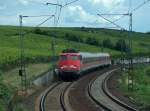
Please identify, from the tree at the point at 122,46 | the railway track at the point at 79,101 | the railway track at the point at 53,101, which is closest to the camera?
the railway track at the point at 79,101

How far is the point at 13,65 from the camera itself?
7512 centimetres

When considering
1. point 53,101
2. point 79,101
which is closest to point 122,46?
point 53,101

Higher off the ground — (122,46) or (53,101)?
(122,46)

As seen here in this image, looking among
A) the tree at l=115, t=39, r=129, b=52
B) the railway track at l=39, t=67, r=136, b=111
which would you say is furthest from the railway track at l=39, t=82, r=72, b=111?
the tree at l=115, t=39, r=129, b=52

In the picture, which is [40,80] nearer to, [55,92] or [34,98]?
[55,92]

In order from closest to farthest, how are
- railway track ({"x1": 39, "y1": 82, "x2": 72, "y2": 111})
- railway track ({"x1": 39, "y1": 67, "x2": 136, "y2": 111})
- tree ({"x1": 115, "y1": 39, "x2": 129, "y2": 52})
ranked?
railway track ({"x1": 39, "y1": 67, "x2": 136, "y2": 111})
railway track ({"x1": 39, "y1": 82, "x2": 72, "y2": 111})
tree ({"x1": 115, "y1": 39, "x2": 129, "y2": 52})

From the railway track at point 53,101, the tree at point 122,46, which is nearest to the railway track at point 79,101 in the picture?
the railway track at point 53,101

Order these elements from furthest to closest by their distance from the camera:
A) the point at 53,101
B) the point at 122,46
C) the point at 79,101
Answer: the point at 122,46, the point at 53,101, the point at 79,101

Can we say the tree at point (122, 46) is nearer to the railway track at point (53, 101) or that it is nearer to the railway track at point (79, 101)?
the railway track at point (79, 101)

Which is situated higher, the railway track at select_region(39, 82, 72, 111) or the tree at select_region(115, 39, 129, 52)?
the tree at select_region(115, 39, 129, 52)

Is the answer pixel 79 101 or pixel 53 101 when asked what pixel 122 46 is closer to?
pixel 53 101

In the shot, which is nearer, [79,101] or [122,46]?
[79,101]

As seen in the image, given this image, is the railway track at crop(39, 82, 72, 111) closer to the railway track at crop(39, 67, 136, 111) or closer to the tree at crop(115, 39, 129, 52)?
the railway track at crop(39, 67, 136, 111)

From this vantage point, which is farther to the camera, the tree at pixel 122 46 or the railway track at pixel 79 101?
the tree at pixel 122 46
